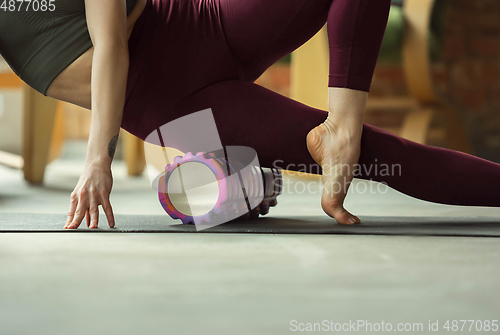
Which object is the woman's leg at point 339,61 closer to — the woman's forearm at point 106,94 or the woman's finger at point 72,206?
the woman's forearm at point 106,94

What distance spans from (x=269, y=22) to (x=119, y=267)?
46 centimetres

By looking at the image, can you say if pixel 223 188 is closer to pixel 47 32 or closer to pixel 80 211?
pixel 80 211

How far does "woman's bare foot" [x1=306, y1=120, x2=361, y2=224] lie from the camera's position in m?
0.71

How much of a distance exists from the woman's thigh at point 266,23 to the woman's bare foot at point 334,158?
167 mm

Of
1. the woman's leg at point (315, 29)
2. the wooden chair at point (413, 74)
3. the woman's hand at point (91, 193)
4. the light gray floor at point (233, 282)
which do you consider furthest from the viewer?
the wooden chair at point (413, 74)

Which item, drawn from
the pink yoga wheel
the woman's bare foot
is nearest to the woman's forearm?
the pink yoga wheel

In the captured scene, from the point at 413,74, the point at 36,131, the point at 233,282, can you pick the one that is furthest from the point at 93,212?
the point at 413,74

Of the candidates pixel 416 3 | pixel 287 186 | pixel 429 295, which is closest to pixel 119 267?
pixel 429 295

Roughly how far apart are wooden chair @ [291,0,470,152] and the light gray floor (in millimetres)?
1215

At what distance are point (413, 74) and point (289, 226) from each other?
47.5 inches

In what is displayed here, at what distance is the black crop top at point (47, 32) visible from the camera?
2.35 feet

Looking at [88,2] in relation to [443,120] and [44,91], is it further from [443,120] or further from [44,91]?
[443,120]

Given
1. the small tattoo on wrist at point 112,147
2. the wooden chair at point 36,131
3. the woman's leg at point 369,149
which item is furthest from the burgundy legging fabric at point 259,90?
the wooden chair at point 36,131

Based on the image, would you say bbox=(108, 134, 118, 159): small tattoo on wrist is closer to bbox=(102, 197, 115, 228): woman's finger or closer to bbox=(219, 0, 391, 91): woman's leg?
bbox=(102, 197, 115, 228): woman's finger
